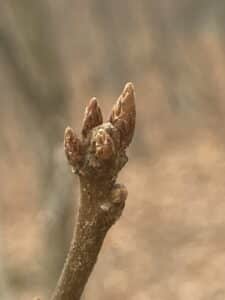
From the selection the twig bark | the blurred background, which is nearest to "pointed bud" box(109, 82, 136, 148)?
the twig bark

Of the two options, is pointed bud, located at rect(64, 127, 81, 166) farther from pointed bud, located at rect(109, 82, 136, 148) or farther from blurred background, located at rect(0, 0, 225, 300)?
blurred background, located at rect(0, 0, 225, 300)

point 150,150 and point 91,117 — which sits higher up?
point 150,150

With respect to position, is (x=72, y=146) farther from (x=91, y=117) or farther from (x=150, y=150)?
(x=150, y=150)

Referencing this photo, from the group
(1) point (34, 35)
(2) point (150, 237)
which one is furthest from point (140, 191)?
(1) point (34, 35)

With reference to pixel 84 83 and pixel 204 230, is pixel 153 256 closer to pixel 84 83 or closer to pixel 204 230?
pixel 204 230

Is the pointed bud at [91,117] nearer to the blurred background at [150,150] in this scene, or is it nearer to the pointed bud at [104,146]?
the pointed bud at [104,146]

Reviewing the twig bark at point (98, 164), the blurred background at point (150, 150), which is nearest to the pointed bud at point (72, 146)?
the twig bark at point (98, 164)

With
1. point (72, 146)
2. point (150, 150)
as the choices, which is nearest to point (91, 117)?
point (72, 146)

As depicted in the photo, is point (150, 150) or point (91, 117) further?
point (150, 150)
